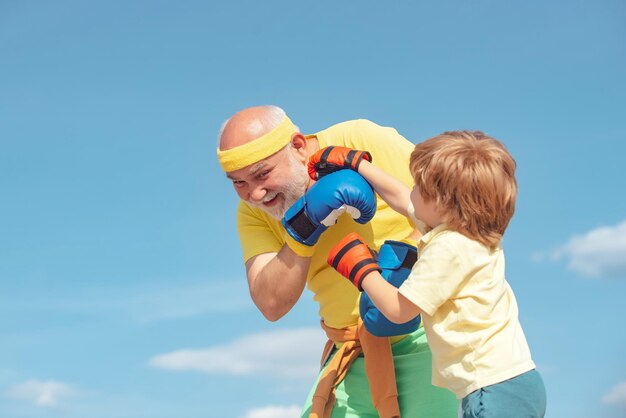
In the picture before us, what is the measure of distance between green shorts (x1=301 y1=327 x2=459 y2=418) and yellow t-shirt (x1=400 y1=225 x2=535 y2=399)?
668 mm

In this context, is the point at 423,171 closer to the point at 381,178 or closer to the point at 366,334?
the point at 381,178

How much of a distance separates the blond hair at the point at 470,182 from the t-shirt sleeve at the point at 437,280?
0.40 feet

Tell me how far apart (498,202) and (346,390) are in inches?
60.4

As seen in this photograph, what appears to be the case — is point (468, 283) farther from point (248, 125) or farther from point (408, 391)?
point (248, 125)

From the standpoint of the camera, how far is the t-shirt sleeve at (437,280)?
10.1 feet

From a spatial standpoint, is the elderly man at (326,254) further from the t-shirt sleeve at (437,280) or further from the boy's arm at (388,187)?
the t-shirt sleeve at (437,280)

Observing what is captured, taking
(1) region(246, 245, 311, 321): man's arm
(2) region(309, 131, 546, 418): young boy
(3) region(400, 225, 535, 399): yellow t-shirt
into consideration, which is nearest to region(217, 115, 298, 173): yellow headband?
(1) region(246, 245, 311, 321): man's arm

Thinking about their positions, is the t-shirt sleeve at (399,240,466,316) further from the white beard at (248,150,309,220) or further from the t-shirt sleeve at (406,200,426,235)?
the white beard at (248,150,309,220)

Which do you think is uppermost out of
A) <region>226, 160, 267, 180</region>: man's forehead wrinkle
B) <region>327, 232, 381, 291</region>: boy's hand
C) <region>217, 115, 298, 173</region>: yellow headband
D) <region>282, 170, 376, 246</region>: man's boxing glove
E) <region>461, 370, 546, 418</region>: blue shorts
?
<region>217, 115, 298, 173</region>: yellow headband

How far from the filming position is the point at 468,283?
312 cm

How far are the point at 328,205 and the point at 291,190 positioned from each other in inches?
16.2

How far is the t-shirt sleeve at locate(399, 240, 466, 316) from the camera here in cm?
306

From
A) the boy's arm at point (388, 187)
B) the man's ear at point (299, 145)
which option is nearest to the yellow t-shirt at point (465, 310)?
the boy's arm at point (388, 187)

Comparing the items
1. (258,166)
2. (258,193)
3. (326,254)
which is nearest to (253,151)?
(258,166)
